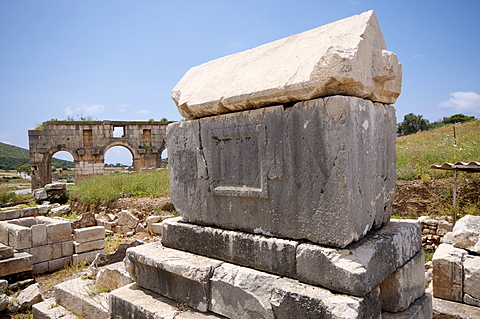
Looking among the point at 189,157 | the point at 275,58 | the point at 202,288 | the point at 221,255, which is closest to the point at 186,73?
the point at 189,157

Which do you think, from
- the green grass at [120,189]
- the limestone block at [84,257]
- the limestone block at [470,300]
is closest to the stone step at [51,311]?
the limestone block at [84,257]

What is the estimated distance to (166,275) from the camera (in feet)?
8.80

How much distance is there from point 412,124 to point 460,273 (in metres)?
37.5

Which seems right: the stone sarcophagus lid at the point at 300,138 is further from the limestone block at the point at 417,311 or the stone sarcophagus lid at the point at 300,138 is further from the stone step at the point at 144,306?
the stone step at the point at 144,306

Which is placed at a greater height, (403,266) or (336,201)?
(336,201)

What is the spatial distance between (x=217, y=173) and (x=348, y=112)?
45.6 inches

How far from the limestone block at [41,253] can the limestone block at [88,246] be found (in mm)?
544

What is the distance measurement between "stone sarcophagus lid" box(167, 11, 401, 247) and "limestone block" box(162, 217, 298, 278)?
7 cm

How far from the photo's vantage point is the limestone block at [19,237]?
6.81 meters

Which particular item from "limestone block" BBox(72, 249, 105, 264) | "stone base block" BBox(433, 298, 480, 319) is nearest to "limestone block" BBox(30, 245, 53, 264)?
"limestone block" BBox(72, 249, 105, 264)

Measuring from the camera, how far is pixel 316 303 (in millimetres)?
1820

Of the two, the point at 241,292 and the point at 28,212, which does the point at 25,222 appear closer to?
the point at 28,212

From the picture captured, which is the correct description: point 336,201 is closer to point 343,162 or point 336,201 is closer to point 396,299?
point 343,162

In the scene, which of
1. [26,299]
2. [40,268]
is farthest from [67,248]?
[26,299]
